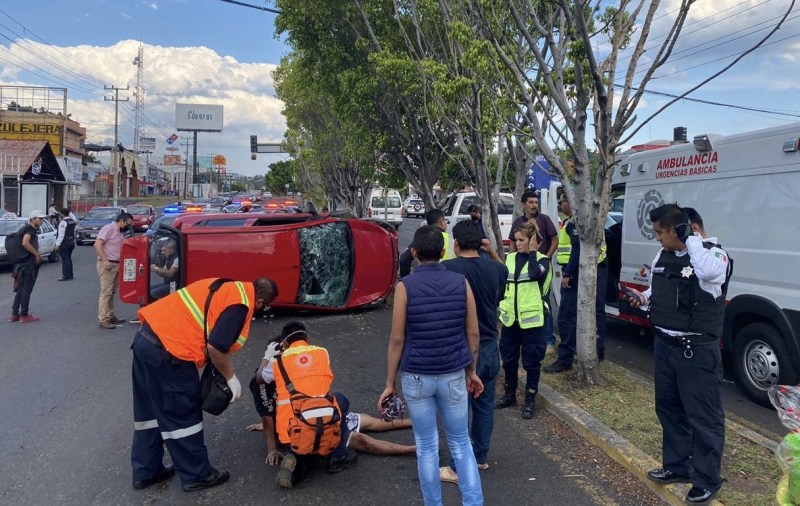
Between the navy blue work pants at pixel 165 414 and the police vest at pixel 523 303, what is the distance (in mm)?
2517

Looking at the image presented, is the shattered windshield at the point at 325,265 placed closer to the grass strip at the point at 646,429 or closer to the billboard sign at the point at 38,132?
the grass strip at the point at 646,429

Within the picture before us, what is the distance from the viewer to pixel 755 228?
18.1 feet

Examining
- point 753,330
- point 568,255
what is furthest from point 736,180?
point 568,255

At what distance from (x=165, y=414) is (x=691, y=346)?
130 inches

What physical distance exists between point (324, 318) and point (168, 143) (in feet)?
375

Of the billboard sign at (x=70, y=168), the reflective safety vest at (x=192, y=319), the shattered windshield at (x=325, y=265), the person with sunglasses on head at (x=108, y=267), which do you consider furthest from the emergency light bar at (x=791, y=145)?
the billboard sign at (x=70, y=168)

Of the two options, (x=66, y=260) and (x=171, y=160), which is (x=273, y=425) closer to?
(x=66, y=260)

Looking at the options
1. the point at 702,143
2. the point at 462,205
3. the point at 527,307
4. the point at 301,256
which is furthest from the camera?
the point at 462,205

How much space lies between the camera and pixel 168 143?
113062mm

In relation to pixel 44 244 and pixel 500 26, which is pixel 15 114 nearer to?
pixel 44 244

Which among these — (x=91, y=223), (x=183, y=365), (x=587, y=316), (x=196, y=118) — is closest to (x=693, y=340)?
(x=587, y=316)

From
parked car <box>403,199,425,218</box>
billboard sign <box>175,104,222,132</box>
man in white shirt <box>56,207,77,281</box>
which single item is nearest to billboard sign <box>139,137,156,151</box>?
billboard sign <box>175,104,222,132</box>

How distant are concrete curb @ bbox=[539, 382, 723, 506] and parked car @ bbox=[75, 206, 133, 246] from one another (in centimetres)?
2031

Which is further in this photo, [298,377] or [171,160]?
[171,160]
